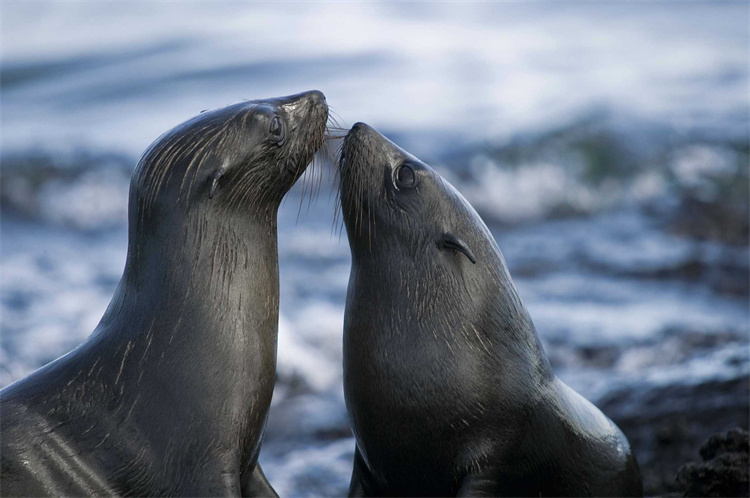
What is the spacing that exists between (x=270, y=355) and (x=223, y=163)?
3.11ft

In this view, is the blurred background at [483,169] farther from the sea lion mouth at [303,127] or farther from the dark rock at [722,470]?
the dark rock at [722,470]

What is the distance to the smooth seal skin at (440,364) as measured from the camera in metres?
5.15

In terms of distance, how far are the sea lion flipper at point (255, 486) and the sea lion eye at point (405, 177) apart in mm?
1645

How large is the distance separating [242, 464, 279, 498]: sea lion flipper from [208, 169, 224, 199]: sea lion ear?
1340 mm

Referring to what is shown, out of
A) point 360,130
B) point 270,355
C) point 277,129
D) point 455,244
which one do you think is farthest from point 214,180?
point 455,244

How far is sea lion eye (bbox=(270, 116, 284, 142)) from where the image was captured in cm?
522

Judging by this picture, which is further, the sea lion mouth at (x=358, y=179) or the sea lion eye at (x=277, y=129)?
the sea lion mouth at (x=358, y=179)

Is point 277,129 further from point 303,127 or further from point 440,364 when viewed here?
point 440,364

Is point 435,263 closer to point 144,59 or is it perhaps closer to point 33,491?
point 33,491

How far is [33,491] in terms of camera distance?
4.52 metres

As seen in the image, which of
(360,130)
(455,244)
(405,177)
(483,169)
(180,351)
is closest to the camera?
(180,351)

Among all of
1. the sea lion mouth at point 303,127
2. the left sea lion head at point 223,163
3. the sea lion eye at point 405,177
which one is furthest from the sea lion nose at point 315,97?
the sea lion eye at point 405,177

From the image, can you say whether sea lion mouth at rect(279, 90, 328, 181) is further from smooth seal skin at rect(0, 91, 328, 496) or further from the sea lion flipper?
the sea lion flipper

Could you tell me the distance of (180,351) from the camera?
15.6 feet
